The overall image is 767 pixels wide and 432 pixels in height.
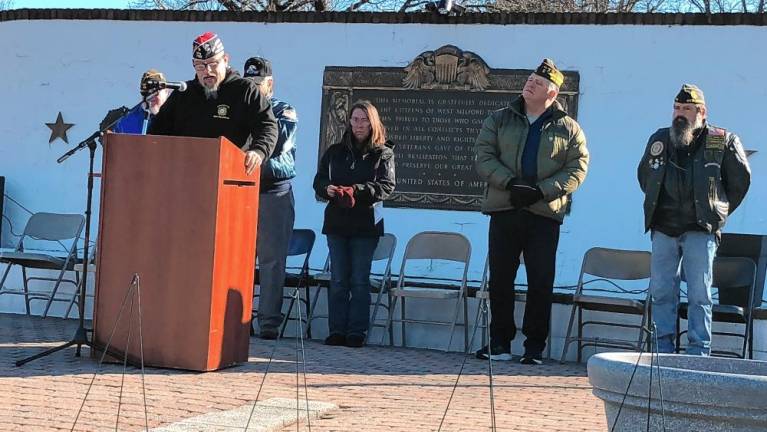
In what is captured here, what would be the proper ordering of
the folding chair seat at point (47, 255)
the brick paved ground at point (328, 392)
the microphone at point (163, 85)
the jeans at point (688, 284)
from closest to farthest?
the brick paved ground at point (328, 392) < the microphone at point (163, 85) < the jeans at point (688, 284) < the folding chair seat at point (47, 255)

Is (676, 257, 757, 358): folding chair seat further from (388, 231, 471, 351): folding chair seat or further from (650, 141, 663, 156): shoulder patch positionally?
(388, 231, 471, 351): folding chair seat

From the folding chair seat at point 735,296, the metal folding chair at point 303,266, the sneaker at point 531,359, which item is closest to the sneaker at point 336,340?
the metal folding chair at point 303,266

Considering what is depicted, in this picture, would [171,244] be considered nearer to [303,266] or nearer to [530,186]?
[530,186]

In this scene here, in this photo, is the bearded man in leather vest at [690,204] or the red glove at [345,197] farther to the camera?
the red glove at [345,197]

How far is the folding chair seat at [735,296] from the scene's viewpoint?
8.27 meters

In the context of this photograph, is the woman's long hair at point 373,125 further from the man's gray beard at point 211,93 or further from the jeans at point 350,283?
the man's gray beard at point 211,93

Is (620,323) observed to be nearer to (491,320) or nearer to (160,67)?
(491,320)

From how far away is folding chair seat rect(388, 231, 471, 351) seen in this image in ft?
28.6

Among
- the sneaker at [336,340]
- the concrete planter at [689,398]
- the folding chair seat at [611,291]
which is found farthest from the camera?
the sneaker at [336,340]

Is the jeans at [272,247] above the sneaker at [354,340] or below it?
above

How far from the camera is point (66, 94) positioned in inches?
434

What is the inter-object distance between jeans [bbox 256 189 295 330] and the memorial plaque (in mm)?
1866

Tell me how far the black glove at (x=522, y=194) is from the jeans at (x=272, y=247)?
1.58 meters

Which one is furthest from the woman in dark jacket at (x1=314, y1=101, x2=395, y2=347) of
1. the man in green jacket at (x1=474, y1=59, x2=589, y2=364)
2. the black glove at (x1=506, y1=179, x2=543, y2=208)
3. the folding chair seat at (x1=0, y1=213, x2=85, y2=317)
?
the folding chair seat at (x1=0, y1=213, x2=85, y2=317)
